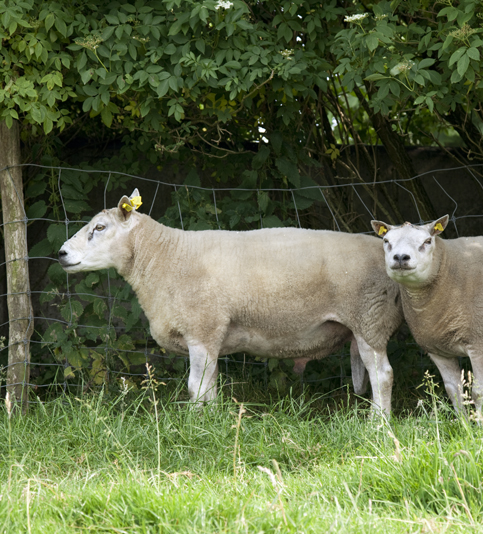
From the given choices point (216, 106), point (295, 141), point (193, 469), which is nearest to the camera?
point (193, 469)

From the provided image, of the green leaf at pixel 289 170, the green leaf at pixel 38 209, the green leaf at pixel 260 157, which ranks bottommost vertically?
the green leaf at pixel 38 209

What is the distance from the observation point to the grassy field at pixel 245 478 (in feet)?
7.86

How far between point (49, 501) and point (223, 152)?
12.6ft

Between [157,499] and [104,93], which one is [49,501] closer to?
[157,499]

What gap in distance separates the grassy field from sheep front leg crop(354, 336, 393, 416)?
24.2 inches

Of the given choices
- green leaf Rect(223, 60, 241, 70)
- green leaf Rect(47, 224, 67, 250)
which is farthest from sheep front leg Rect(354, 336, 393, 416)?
green leaf Rect(47, 224, 67, 250)

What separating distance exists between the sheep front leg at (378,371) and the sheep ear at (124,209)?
1734mm

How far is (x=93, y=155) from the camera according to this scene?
6.14 meters

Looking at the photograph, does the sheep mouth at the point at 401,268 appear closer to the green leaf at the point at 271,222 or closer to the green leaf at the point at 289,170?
the green leaf at the point at 271,222

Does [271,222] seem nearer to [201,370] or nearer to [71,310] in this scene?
[201,370]

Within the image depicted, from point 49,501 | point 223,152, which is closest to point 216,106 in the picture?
point 223,152

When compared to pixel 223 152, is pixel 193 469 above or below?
below

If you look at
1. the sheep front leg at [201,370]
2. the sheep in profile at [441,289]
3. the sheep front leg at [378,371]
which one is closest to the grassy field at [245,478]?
the sheep front leg at [201,370]

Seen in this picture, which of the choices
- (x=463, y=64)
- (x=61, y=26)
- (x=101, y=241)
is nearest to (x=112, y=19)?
(x=61, y=26)
